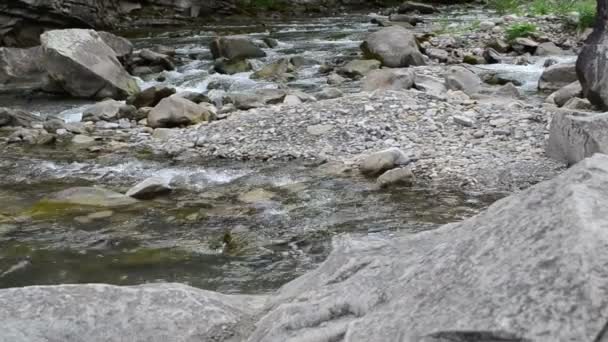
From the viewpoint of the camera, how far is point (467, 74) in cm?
1226

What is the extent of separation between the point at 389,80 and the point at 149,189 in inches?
210

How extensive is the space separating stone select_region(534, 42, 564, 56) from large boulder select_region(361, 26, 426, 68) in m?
2.89

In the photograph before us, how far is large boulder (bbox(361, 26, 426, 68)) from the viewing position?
14664mm

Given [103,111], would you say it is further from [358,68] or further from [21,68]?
[358,68]

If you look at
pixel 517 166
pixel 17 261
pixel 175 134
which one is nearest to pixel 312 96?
pixel 175 134

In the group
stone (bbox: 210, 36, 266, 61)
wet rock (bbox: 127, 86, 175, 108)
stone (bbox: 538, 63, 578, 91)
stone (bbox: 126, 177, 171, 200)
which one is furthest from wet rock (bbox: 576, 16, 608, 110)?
stone (bbox: 210, 36, 266, 61)

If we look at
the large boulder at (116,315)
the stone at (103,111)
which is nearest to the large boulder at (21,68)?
the stone at (103,111)

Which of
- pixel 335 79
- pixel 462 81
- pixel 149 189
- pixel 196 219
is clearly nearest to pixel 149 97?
pixel 335 79

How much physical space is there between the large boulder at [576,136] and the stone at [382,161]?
5.33 ft

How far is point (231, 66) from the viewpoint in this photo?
1549cm

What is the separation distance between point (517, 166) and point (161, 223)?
386 centimetres

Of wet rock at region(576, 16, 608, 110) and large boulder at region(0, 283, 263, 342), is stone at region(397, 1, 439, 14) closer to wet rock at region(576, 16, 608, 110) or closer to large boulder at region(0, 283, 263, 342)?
wet rock at region(576, 16, 608, 110)

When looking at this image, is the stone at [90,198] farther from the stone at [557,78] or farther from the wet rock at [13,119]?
the stone at [557,78]

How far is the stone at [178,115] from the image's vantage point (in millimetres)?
11031
